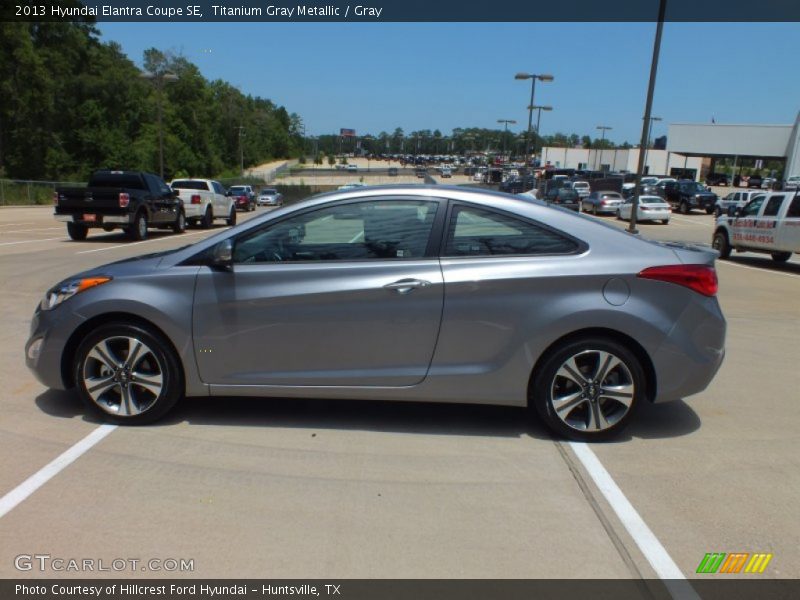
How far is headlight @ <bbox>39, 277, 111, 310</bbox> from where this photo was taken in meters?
4.48

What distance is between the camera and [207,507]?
3.52 metres

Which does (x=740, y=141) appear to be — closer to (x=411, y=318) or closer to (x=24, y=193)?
(x=24, y=193)

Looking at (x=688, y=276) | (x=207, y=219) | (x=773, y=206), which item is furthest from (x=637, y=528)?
(x=207, y=219)

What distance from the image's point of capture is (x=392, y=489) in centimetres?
377

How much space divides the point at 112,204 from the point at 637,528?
1721 centimetres

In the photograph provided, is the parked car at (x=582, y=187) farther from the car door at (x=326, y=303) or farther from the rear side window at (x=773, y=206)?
the car door at (x=326, y=303)

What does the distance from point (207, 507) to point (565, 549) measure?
6.12 feet

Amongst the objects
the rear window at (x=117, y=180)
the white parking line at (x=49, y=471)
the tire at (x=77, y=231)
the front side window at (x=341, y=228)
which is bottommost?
the tire at (x=77, y=231)

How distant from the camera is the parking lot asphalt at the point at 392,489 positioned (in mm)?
3125

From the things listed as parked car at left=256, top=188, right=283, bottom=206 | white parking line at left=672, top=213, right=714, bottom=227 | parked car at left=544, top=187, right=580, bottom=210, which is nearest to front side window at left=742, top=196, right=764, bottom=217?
white parking line at left=672, top=213, right=714, bottom=227

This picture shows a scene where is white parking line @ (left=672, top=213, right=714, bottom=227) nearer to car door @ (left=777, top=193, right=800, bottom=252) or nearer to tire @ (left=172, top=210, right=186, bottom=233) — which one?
car door @ (left=777, top=193, right=800, bottom=252)

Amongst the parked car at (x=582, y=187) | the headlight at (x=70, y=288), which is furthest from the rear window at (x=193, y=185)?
the parked car at (x=582, y=187)
